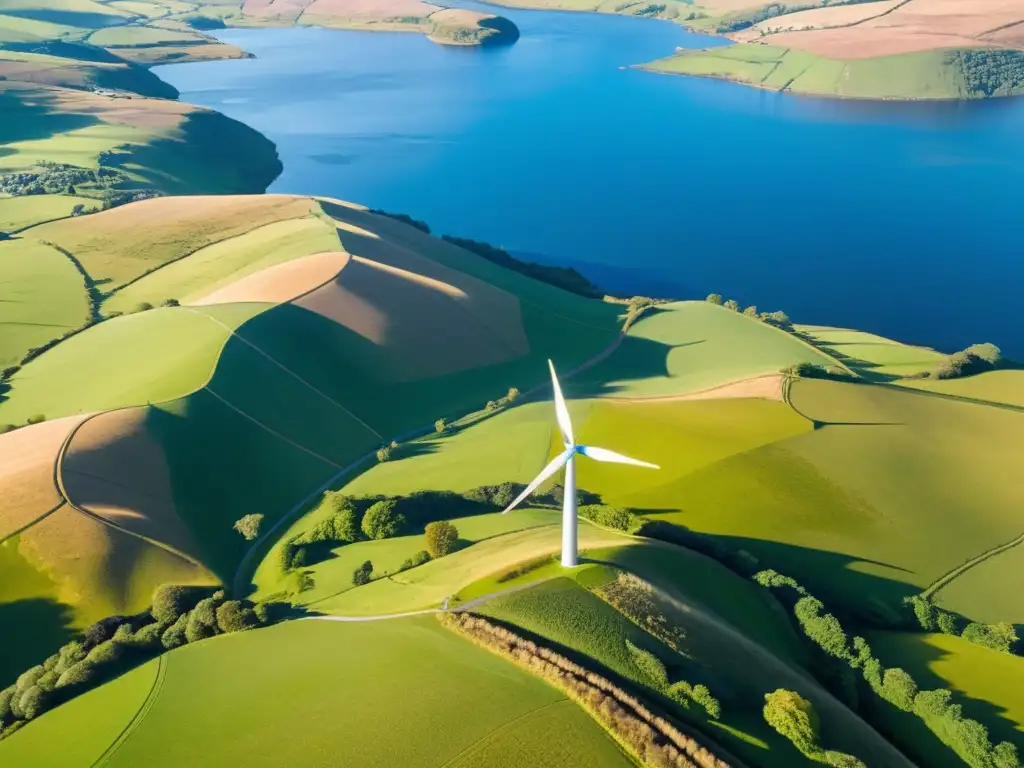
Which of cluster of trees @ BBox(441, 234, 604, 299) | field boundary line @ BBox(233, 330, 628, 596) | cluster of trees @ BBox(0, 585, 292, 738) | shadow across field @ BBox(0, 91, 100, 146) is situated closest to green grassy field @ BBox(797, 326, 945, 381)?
field boundary line @ BBox(233, 330, 628, 596)

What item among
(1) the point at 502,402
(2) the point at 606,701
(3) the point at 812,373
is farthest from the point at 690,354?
(2) the point at 606,701

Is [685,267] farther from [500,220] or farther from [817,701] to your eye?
[817,701]

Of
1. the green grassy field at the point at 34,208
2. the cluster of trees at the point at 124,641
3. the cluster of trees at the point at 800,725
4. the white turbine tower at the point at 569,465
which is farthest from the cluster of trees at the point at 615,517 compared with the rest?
the green grassy field at the point at 34,208

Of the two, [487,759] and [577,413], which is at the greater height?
[487,759]

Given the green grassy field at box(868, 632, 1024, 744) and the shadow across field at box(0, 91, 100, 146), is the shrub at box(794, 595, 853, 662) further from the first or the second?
the shadow across field at box(0, 91, 100, 146)

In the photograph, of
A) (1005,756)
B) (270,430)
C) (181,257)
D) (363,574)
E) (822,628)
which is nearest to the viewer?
(1005,756)

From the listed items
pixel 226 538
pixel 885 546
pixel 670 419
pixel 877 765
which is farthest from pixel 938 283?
pixel 226 538

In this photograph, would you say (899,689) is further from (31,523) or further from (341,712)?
(31,523)
